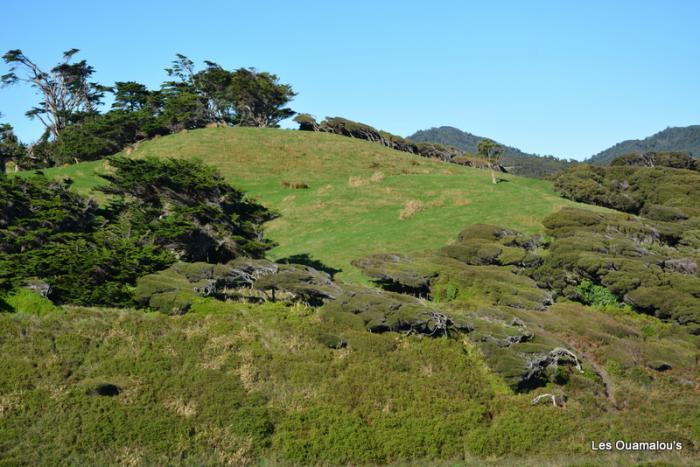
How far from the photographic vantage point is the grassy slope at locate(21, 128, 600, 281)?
41.3 metres

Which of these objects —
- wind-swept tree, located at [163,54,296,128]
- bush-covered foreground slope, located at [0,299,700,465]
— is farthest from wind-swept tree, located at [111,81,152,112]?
bush-covered foreground slope, located at [0,299,700,465]

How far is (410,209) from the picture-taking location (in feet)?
154

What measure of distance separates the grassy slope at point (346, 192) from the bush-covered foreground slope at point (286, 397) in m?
13.0

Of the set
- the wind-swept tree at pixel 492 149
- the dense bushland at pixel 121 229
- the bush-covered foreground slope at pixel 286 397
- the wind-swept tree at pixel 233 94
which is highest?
the wind-swept tree at pixel 233 94

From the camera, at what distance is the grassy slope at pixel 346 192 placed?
135ft

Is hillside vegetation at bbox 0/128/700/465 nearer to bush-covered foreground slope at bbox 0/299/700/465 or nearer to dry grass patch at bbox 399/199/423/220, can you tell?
bush-covered foreground slope at bbox 0/299/700/465

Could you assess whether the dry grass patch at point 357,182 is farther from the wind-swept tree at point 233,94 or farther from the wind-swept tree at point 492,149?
the wind-swept tree at point 233,94

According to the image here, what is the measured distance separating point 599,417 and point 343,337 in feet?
31.1

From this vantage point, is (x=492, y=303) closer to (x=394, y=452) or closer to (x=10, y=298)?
(x=394, y=452)

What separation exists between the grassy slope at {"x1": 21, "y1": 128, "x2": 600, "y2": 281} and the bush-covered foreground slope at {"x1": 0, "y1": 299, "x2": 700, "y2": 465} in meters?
13.0

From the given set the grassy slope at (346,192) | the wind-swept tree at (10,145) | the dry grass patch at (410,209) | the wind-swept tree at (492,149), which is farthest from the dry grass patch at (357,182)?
the wind-swept tree at (10,145)

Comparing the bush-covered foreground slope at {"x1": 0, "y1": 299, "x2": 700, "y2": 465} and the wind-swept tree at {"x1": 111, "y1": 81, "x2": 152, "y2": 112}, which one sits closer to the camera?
the bush-covered foreground slope at {"x1": 0, "y1": 299, "x2": 700, "y2": 465}

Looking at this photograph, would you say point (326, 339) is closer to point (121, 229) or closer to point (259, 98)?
point (121, 229)

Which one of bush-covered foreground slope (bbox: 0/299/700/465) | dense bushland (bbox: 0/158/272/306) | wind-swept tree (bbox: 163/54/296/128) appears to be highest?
wind-swept tree (bbox: 163/54/296/128)
